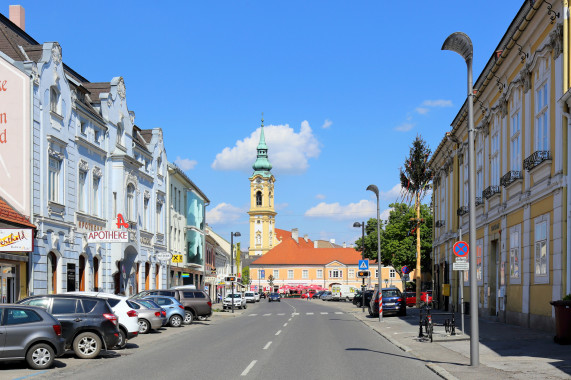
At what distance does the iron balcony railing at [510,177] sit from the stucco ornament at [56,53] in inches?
766

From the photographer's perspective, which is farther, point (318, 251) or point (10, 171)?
point (318, 251)

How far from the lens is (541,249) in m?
24.0

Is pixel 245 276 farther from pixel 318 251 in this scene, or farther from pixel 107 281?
pixel 107 281

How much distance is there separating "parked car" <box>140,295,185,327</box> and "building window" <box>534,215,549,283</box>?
16.4 m

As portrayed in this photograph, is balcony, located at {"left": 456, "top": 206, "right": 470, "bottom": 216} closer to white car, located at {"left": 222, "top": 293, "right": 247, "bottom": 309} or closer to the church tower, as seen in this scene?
white car, located at {"left": 222, "top": 293, "right": 247, "bottom": 309}

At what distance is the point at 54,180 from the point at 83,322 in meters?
14.7

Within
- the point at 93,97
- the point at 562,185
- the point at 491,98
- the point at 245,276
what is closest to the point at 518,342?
the point at 562,185

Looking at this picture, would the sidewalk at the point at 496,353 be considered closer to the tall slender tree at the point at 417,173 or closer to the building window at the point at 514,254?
the building window at the point at 514,254

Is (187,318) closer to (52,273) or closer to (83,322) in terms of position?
(52,273)

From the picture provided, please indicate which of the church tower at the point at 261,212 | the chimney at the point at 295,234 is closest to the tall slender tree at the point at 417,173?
the church tower at the point at 261,212

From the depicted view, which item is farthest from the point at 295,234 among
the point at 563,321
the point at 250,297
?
the point at 563,321

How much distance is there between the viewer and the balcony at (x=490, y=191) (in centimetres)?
3086

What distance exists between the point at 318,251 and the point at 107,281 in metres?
109

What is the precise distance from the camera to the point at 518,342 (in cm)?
2008
